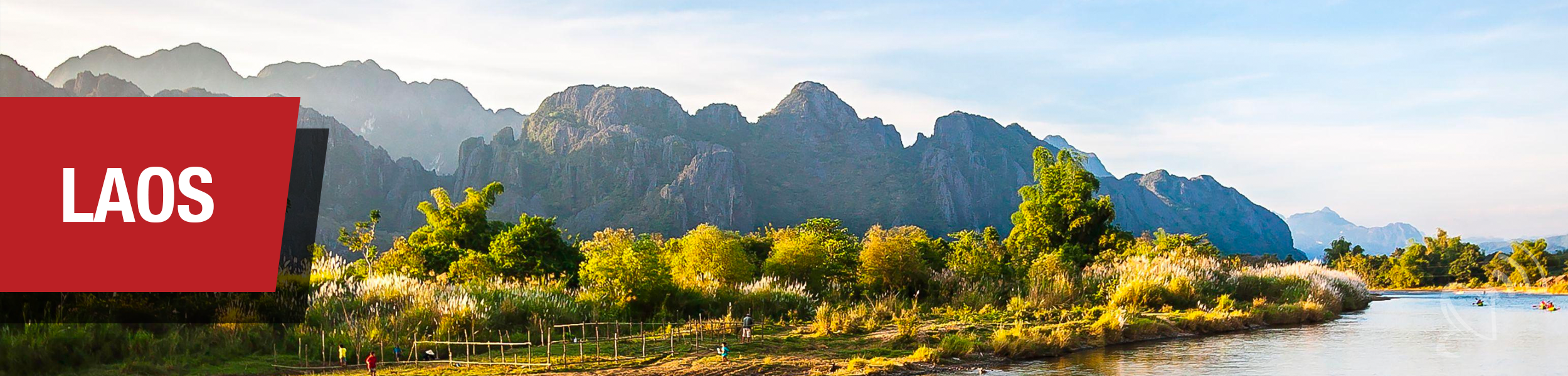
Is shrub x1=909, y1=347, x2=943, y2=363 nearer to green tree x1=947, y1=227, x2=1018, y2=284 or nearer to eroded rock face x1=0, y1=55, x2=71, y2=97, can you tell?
green tree x1=947, y1=227, x2=1018, y2=284

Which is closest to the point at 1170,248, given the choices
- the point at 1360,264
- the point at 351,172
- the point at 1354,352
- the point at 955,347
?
the point at 1354,352

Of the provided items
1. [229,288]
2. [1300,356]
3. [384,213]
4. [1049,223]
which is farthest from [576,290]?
[384,213]

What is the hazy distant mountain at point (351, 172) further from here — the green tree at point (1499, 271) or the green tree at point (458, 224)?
the green tree at point (1499, 271)

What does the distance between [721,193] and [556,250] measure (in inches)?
5731

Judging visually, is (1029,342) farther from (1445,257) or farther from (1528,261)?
(1445,257)

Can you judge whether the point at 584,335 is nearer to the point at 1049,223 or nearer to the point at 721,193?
the point at 1049,223

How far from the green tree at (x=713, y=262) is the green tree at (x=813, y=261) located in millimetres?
933

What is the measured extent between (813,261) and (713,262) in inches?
129

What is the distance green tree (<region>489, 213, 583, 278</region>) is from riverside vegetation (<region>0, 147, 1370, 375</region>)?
0.21ft

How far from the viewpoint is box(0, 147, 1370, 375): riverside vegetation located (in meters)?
16.6

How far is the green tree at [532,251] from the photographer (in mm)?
27875

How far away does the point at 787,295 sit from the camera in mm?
26000

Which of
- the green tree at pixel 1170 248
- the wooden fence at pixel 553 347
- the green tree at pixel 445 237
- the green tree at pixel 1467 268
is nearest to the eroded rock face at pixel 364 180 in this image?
the green tree at pixel 445 237

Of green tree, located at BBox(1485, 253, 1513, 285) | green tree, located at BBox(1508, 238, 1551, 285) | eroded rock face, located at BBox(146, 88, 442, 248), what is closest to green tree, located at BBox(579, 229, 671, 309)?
green tree, located at BBox(1508, 238, 1551, 285)
